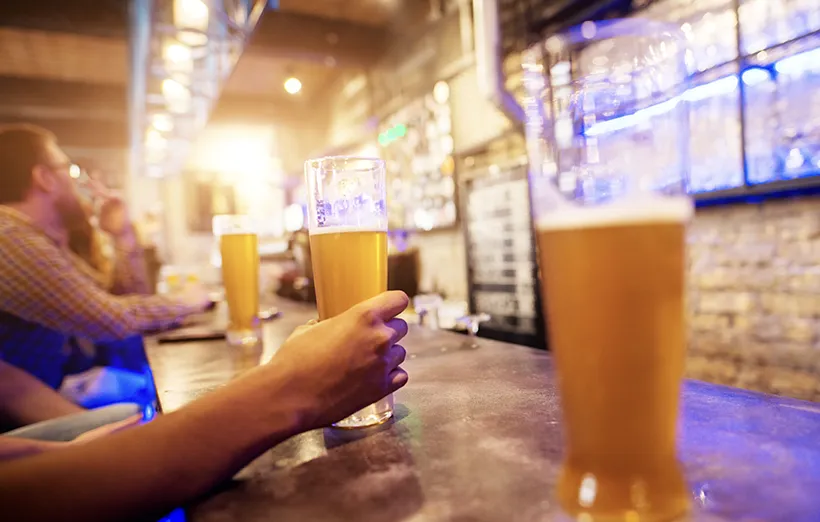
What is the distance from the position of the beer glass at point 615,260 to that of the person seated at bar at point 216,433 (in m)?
0.29

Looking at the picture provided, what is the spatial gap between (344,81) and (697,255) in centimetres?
574

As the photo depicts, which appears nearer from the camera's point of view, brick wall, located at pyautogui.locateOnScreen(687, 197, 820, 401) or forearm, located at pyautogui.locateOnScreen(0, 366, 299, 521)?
forearm, located at pyautogui.locateOnScreen(0, 366, 299, 521)

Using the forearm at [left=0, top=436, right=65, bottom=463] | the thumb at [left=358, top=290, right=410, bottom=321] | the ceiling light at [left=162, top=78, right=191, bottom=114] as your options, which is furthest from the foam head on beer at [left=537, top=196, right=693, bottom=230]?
the ceiling light at [left=162, top=78, right=191, bottom=114]

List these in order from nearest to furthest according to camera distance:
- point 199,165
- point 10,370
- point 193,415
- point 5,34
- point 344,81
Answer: point 193,415
point 10,370
point 5,34
point 344,81
point 199,165

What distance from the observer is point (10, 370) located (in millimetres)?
1908

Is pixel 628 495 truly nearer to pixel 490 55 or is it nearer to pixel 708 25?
pixel 708 25

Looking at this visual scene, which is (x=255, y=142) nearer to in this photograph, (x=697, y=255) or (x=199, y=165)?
(x=199, y=165)

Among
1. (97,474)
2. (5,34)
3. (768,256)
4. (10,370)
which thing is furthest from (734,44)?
(5,34)

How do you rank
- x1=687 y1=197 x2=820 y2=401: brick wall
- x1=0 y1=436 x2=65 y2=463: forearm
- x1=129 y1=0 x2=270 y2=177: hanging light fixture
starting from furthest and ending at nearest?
x1=129 y1=0 x2=270 y2=177: hanging light fixture
x1=687 y1=197 x2=820 y2=401: brick wall
x1=0 y1=436 x2=65 y2=463: forearm

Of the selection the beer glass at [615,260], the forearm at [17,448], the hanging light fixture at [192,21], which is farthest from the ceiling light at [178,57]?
the beer glass at [615,260]

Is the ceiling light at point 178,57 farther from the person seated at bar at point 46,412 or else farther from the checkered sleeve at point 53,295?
the person seated at bar at point 46,412

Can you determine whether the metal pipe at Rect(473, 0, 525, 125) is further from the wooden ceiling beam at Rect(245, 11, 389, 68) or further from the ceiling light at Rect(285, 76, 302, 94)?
the ceiling light at Rect(285, 76, 302, 94)

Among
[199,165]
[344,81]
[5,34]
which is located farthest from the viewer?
[199,165]

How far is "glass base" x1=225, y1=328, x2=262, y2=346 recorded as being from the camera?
Result: 5.20 ft
